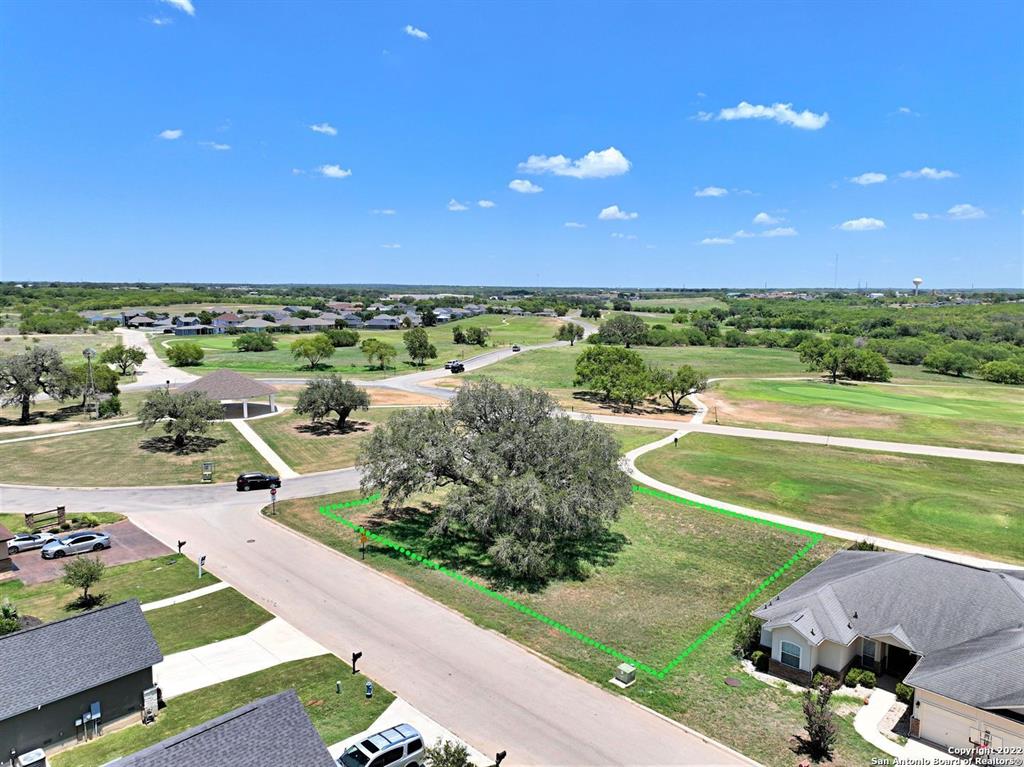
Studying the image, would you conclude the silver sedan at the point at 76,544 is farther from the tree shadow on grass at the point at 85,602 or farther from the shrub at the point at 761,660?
the shrub at the point at 761,660

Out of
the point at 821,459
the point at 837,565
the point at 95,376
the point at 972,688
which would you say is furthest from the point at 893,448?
the point at 95,376

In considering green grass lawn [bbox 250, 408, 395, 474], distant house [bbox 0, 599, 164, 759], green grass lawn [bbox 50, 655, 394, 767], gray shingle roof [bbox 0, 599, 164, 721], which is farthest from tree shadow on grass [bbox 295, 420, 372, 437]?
distant house [bbox 0, 599, 164, 759]

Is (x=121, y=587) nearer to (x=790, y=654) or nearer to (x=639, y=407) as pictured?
(x=790, y=654)

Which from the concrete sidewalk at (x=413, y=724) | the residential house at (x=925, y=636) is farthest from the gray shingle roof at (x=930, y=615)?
the concrete sidewalk at (x=413, y=724)

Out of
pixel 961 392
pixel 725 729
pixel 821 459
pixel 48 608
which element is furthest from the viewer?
pixel 961 392

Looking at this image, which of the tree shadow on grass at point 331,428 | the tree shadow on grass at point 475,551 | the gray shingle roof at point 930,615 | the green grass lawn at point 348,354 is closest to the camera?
the gray shingle roof at point 930,615

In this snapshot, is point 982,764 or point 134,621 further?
point 134,621

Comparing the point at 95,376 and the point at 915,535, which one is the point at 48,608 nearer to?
the point at 915,535

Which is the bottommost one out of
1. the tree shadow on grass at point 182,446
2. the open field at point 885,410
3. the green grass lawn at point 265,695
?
the green grass lawn at point 265,695
